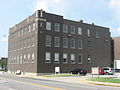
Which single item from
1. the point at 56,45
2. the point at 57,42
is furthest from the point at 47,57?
the point at 57,42

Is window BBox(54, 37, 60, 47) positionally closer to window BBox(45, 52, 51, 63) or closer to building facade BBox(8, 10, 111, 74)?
building facade BBox(8, 10, 111, 74)

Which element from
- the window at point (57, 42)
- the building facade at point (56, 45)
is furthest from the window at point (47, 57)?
the window at point (57, 42)

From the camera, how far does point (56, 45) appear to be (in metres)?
49.7

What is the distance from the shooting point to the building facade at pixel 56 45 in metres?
47.3

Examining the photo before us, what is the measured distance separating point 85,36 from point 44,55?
1539 cm

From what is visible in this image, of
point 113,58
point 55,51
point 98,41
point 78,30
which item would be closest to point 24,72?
point 55,51

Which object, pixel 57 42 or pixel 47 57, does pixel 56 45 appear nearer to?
pixel 57 42

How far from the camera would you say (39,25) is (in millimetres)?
47188

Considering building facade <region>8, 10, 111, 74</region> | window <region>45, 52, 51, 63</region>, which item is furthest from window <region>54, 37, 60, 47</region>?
window <region>45, 52, 51, 63</region>

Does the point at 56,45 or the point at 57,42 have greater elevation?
the point at 57,42

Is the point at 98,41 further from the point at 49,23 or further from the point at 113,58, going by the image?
the point at 49,23

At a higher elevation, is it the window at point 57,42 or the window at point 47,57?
the window at point 57,42

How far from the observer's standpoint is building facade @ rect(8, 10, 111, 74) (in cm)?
4731

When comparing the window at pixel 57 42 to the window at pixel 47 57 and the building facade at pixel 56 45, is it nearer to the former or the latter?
the building facade at pixel 56 45
